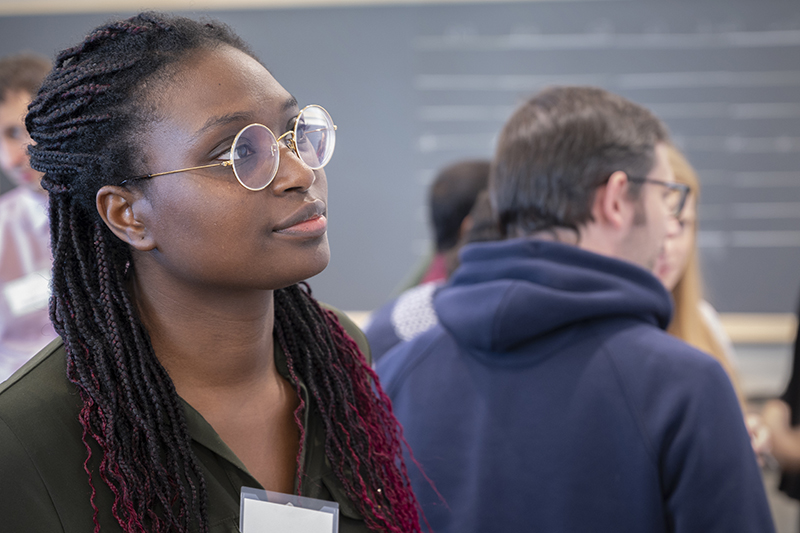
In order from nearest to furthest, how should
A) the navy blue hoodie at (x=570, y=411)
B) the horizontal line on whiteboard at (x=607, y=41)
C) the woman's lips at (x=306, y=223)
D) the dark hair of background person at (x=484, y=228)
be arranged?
the woman's lips at (x=306, y=223) → the navy blue hoodie at (x=570, y=411) → the dark hair of background person at (x=484, y=228) → the horizontal line on whiteboard at (x=607, y=41)

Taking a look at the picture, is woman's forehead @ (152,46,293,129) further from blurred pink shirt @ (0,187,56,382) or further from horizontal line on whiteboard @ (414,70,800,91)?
horizontal line on whiteboard @ (414,70,800,91)

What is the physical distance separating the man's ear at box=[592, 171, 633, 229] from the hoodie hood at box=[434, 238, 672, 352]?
171 mm

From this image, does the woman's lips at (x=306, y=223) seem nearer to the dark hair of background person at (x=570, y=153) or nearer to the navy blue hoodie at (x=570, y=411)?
the navy blue hoodie at (x=570, y=411)

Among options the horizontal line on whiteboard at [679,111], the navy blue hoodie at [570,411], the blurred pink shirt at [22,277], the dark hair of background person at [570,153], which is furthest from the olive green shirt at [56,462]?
the horizontal line on whiteboard at [679,111]

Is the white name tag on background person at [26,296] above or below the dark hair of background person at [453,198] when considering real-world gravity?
below

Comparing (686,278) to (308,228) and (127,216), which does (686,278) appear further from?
(127,216)

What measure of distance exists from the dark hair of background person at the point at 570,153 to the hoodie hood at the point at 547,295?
0.14m

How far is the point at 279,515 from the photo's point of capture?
2.89 feet

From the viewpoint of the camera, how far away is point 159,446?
0.88m

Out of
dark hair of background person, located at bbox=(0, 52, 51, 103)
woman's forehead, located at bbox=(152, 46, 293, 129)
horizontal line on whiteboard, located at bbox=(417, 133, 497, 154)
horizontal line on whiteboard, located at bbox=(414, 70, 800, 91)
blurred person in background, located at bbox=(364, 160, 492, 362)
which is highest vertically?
horizontal line on whiteboard, located at bbox=(414, 70, 800, 91)

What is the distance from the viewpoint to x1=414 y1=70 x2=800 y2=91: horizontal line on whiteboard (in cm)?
343

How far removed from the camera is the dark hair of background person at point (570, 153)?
1390 mm

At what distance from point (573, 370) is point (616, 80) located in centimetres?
267

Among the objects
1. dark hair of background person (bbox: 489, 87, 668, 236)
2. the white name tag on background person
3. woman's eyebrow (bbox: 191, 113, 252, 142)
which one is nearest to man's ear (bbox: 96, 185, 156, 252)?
woman's eyebrow (bbox: 191, 113, 252, 142)
